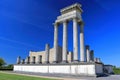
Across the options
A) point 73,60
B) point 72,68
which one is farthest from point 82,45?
point 72,68

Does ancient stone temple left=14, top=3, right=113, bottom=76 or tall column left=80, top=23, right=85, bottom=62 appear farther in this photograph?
tall column left=80, top=23, right=85, bottom=62

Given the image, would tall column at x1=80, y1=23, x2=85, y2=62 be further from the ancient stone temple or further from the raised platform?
the raised platform

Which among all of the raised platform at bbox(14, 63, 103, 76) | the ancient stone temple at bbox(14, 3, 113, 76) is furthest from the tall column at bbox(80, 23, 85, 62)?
the raised platform at bbox(14, 63, 103, 76)

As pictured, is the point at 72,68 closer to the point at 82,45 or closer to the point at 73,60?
the point at 73,60

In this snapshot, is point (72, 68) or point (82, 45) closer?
point (72, 68)

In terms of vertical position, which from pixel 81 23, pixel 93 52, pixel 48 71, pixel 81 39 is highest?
pixel 81 23

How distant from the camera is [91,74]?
22.7 metres

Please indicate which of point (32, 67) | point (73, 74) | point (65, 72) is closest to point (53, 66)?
point (65, 72)

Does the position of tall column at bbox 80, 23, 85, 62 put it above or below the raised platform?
above

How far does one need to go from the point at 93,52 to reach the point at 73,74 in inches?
522

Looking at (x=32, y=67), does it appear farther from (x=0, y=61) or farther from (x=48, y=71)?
(x=0, y=61)

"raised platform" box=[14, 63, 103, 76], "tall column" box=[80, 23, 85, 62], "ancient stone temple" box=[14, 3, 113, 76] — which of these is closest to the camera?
"raised platform" box=[14, 63, 103, 76]

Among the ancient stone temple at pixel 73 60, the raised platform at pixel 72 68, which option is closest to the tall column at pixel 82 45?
the ancient stone temple at pixel 73 60

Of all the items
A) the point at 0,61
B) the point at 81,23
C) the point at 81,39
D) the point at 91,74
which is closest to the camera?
the point at 91,74
